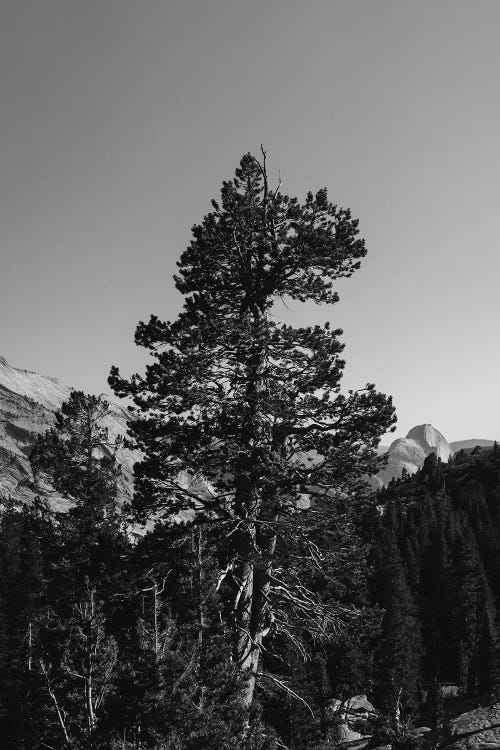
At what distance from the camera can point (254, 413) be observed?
10523mm

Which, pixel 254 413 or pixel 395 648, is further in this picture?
pixel 395 648

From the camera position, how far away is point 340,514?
10.4m

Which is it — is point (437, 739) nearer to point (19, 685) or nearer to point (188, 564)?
point (188, 564)

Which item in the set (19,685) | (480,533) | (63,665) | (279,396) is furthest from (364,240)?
(480,533)

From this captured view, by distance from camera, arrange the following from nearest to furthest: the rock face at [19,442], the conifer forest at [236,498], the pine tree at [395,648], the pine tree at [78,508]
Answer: the conifer forest at [236,498], the pine tree at [78,508], the pine tree at [395,648], the rock face at [19,442]

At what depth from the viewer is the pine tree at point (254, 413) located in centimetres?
1020

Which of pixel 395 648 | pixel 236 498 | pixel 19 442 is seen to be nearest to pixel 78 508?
pixel 236 498

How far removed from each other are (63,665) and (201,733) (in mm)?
4899

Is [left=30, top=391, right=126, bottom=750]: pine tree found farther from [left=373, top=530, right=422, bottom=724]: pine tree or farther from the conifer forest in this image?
[left=373, top=530, right=422, bottom=724]: pine tree

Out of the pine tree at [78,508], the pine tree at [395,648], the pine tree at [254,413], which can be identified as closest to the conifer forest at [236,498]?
the pine tree at [254,413]

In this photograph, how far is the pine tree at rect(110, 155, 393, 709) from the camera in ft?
33.4

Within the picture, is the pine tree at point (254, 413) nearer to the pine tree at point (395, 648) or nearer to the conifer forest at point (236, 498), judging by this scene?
the conifer forest at point (236, 498)

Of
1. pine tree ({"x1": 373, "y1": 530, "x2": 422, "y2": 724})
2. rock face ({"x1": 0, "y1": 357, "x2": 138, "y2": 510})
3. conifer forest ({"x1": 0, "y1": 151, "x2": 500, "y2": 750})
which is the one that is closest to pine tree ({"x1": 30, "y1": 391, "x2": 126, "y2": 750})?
conifer forest ({"x1": 0, "y1": 151, "x2": 500, "y2": 750})

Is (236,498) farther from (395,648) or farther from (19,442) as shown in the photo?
(19,442)
